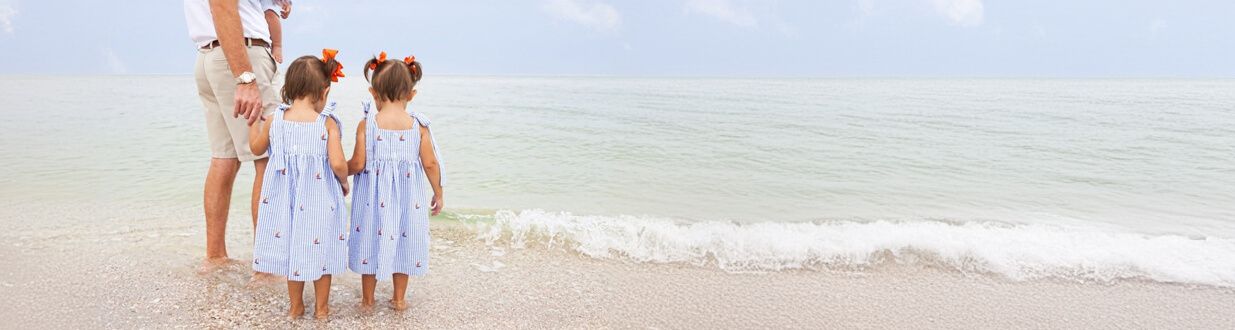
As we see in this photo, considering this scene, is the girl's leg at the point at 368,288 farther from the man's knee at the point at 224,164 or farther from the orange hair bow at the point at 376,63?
the man's knee at the point at 224,164

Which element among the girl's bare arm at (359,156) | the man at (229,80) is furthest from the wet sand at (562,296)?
the girl's bare arm at (359,156)

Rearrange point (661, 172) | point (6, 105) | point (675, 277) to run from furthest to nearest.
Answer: point (6, 105)
point (661, 172)
point (675, 277)

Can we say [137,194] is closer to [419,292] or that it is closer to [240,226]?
[240,226]

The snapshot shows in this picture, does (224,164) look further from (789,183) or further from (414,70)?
(789,183)

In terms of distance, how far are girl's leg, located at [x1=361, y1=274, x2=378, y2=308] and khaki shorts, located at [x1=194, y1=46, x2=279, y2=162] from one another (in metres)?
0.72

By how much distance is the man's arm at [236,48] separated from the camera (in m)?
2.88

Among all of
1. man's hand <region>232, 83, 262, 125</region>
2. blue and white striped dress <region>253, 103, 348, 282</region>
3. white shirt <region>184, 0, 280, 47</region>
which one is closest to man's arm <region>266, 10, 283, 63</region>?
white shirt <region>184, 0, 280, 47</region>

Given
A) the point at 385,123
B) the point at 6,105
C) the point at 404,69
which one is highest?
the point at 404,69

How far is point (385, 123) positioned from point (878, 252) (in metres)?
2.68

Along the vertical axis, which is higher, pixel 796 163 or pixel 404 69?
pixel 404 69

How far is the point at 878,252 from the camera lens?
3.97m

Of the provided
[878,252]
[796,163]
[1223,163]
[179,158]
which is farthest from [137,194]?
[1223,163]

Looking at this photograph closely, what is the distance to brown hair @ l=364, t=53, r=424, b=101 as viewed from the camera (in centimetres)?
252

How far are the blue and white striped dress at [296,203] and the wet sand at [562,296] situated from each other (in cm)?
29
